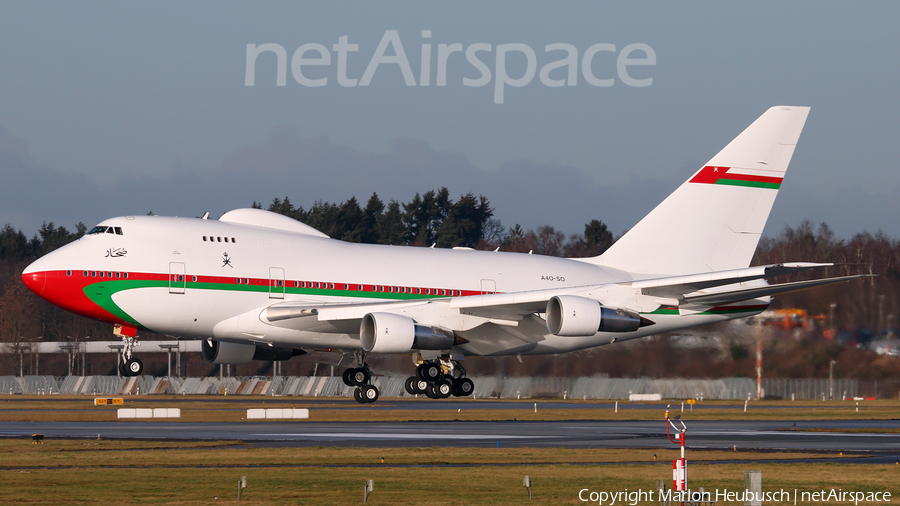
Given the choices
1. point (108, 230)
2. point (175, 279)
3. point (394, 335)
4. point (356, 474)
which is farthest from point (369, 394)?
point (356, 474)

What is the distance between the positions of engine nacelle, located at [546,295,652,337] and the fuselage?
1.14 meters

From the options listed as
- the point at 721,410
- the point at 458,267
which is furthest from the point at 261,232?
the point at 721,410

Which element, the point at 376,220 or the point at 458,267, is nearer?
the point at 458,267

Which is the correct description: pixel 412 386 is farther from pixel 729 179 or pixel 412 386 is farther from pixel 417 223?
pixel 417 223

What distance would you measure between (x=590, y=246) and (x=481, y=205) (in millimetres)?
31824

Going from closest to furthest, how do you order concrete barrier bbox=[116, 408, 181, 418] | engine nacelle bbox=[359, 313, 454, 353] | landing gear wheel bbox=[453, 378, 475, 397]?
engine nacelle bbox=[359, 313, 454, 353]
landing gear wheel bbox=[453, 378, 475, 397]
concrete barrier bbox=[116, 408, 181, 418]

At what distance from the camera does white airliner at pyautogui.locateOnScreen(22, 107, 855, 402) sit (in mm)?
40062

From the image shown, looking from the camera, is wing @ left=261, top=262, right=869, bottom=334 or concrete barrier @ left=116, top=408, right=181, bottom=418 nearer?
wing @ left=261, top=262, right=869, bottom=334

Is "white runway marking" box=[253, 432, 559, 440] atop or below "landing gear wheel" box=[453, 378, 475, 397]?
below

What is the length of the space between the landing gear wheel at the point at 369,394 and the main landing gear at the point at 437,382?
142cm

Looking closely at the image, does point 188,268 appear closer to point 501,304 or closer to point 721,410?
point 501,304

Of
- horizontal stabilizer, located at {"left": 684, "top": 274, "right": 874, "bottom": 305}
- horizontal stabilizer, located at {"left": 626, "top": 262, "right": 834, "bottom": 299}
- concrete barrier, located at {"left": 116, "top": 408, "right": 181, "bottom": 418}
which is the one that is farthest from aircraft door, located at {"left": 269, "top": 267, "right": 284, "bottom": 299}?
horizontal stabilizer, located at {"left": 684, "top": 274, "right": 874, "bottom": 305}

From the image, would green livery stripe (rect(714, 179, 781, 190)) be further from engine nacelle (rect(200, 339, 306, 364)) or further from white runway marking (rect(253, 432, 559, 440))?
engine nacelle (rect(200, 339, 306, 364))

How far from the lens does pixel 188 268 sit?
40.4 m
